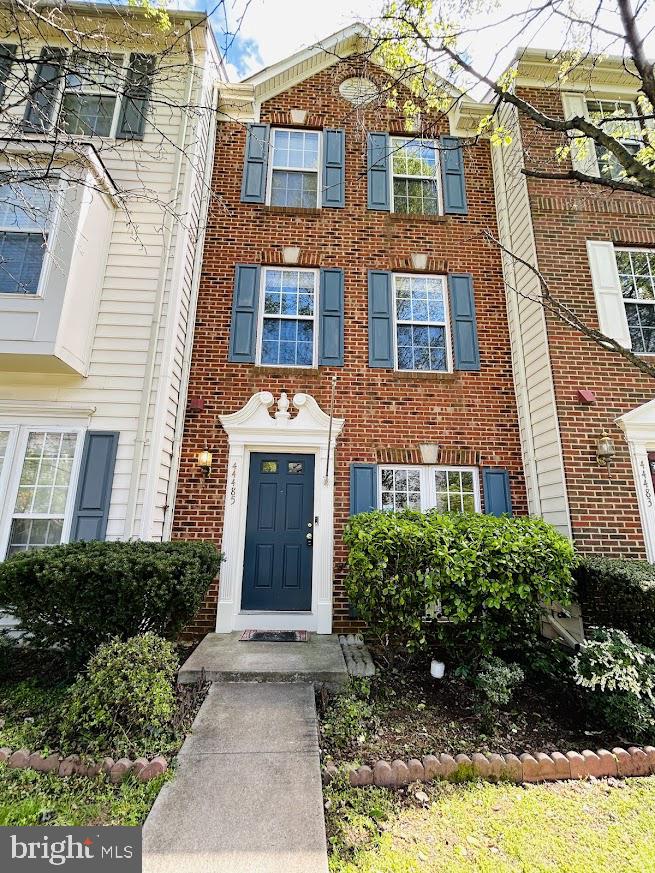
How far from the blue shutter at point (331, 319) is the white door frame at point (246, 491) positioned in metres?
0.73

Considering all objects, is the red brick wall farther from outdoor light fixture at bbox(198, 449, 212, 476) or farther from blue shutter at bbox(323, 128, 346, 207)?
outdoor light fixture at bbox(198, 449, 212, 476)

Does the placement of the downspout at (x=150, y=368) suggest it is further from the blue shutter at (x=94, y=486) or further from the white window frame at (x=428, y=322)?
the white window frame at (x=428, y=322)

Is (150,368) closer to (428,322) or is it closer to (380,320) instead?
(380,320)

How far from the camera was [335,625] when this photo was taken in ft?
16.7

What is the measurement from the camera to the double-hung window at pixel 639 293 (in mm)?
5684

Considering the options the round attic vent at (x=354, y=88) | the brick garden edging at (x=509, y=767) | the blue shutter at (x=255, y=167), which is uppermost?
the round attic vent at (x=354, y=88)

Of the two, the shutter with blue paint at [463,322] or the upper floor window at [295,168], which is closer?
the shutter with blue paint at [463,322]

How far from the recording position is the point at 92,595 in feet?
11.7

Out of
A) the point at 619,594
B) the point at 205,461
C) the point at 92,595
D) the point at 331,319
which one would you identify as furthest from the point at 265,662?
the point at 331,319

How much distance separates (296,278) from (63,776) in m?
6.05

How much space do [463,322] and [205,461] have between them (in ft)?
14.2

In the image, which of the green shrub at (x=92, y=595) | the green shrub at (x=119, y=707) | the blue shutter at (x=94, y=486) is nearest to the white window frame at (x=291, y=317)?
the blue shutter at (x=94, y=486)

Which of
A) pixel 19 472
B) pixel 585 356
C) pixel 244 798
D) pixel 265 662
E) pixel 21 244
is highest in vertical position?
pixel 21 244

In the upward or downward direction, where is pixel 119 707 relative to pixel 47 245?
downward
